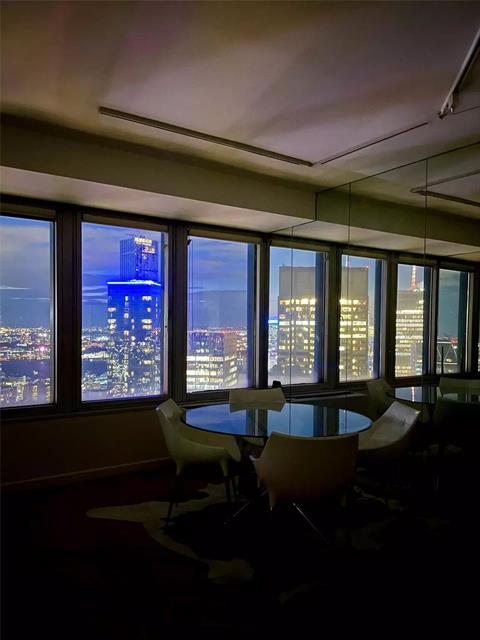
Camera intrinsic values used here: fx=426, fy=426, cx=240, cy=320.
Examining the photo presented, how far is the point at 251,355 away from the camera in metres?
5.51

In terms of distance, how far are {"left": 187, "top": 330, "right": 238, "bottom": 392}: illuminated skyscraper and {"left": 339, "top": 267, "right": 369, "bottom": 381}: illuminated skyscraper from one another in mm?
1342

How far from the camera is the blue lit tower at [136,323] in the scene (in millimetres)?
4520

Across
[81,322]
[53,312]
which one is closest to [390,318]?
[81,322]

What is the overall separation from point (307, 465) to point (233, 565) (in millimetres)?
794

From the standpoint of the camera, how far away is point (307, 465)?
2512mm

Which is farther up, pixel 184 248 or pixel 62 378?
pixel 184 248

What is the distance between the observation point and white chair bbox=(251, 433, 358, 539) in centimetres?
249

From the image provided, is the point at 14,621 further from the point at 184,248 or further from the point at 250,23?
the point at 184,248

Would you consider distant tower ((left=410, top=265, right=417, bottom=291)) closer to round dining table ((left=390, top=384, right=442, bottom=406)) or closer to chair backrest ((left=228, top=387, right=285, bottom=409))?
round dining table ((left=390, top=384, right=442, bottom=406))

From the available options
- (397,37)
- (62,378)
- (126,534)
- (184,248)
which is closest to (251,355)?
(184,248)

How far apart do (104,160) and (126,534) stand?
2.86 metres

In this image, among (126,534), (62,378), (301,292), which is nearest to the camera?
(126,534)

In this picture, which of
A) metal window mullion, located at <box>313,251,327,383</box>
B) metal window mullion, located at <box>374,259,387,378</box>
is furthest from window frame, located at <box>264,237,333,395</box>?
metal window mullion, located at <box>374,259,387,378</box>

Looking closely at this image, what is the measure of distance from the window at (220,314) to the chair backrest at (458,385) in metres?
2.40
